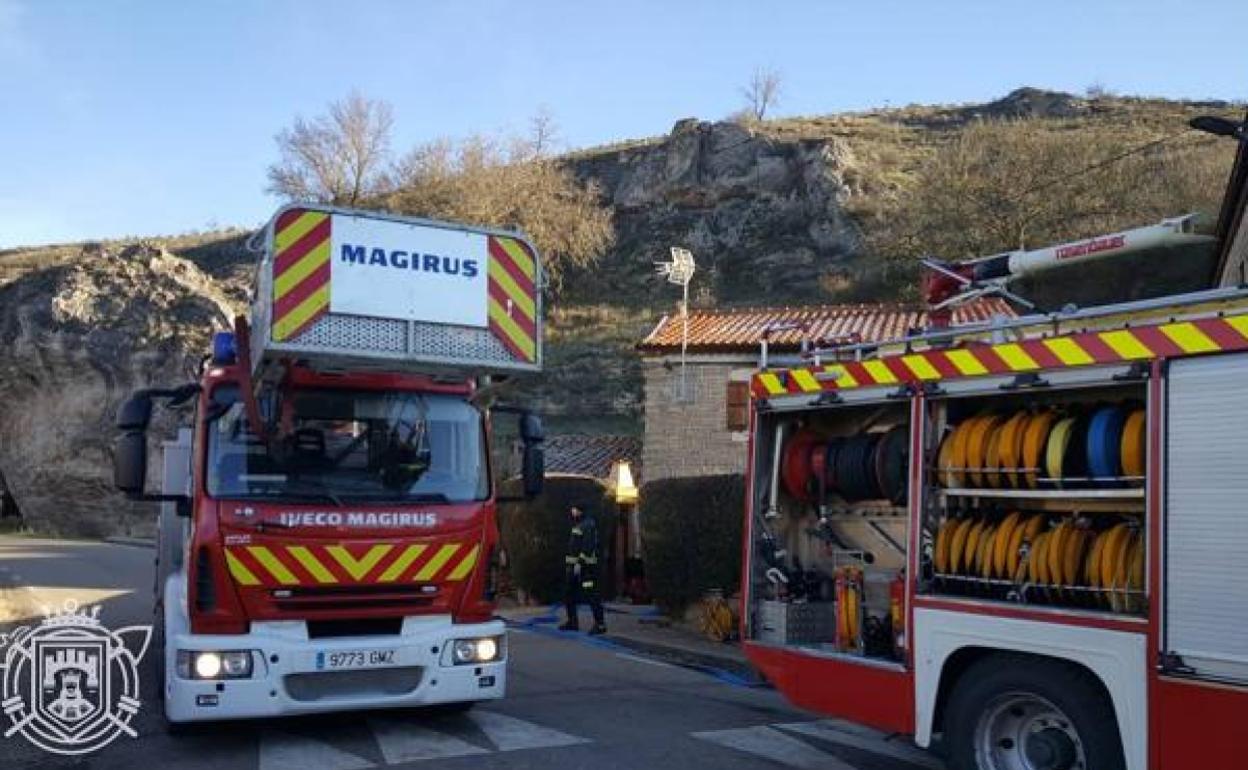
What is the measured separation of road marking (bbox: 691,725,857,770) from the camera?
691 cm

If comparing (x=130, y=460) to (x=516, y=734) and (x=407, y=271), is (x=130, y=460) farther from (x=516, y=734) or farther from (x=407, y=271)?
(x=516, y=734)

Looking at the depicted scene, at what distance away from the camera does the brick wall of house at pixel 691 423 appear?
89.5ft

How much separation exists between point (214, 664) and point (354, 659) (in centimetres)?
81

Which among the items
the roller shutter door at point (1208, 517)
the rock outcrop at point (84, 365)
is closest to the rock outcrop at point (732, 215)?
the rock outcrop at point (84, 365)

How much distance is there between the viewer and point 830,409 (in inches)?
283

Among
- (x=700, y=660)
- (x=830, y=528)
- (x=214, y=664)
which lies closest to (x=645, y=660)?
(x=700, y=660)

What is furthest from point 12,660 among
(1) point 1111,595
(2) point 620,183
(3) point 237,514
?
(2) point 620,183

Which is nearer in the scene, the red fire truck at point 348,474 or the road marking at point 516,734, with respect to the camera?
the red fire truck at point 348,474

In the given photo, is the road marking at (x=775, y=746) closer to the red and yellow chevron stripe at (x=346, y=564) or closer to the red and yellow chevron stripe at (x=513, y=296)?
the red and yellow chevron stripe at (x=346, y=564)

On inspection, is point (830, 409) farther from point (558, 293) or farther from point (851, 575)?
point (558, 293)

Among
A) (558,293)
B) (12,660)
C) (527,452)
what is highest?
(558,293)

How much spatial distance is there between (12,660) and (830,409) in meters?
7.99

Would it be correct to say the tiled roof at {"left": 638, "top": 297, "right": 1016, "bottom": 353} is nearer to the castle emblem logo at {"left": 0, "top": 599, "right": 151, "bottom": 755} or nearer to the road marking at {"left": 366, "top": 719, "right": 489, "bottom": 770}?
the castle emblem logo at {"left": 0, "top": 599, "right": 151, "bottom": 755}

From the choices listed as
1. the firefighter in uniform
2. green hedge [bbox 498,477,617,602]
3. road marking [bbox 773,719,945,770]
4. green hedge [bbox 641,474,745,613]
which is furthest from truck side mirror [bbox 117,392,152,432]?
green hedge [bbox 498,477,617,602]
